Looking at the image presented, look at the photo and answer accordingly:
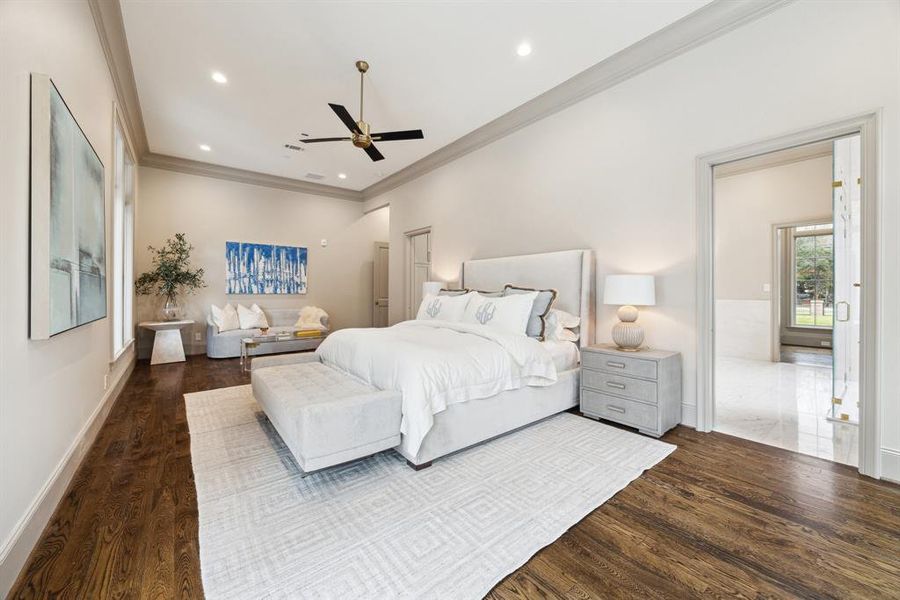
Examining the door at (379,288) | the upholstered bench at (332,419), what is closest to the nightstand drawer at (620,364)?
the upholstered bench at (332,419)

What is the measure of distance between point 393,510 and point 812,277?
8.27m

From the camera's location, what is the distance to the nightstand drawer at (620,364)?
9.17ft

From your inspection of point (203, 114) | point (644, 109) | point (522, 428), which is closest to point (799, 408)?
point (522, 428)

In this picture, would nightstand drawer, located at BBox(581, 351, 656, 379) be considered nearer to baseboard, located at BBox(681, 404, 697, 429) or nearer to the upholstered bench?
baseboard, located at BBox(681, 404, 697, 429)

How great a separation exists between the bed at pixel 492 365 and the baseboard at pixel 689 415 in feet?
2.75

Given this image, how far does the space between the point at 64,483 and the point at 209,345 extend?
440 cm

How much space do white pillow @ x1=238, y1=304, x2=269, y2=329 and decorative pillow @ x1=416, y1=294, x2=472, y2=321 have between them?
11.4 feet

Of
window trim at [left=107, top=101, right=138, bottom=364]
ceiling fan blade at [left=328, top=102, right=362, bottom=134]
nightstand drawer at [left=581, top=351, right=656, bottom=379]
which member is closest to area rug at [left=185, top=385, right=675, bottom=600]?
nightstand drawer at [left=581, top=351, right=656, bottom=379]

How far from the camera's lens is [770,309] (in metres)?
5.73

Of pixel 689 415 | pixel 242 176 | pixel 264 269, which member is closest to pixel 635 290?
pixel 689 415

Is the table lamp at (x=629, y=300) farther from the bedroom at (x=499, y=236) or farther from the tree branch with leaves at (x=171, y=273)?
the tree branch with leaves at (x=171, y=273)

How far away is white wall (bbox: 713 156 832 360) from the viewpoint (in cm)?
537

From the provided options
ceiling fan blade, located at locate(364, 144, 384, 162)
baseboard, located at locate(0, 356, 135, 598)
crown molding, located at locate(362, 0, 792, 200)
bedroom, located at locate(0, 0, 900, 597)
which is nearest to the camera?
baseboard, located at locate(0, 356, 135, 598)

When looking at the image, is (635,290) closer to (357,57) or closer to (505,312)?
(505,312)
